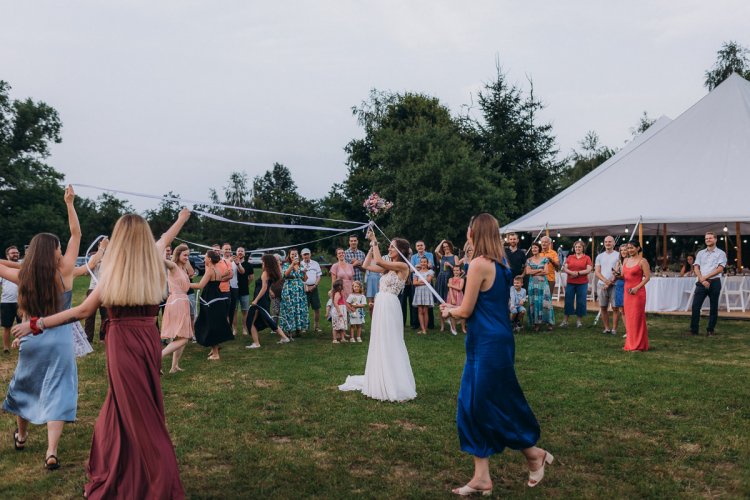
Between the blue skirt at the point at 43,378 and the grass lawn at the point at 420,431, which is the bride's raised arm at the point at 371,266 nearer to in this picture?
the grass lawn at the point at 420,431

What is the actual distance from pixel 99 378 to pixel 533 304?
8512 millimetres

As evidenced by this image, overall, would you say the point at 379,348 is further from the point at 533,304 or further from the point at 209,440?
the point at 533,304

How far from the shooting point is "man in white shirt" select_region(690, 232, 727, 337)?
11680mm

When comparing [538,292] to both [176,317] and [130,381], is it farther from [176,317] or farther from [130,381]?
[130,381]

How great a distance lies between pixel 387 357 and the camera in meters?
7.21

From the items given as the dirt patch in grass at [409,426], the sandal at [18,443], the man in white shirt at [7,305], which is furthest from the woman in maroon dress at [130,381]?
the man in white shirt at [7,305]

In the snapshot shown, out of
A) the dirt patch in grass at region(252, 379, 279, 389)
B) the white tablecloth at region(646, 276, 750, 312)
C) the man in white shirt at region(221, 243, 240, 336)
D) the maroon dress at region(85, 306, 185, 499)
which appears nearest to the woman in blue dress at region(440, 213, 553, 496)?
the maroon dress at region(85, 306, 185, 499)

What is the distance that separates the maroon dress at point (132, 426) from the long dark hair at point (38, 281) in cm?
124

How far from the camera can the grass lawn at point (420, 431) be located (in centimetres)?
449

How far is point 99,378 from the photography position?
28.5 ft

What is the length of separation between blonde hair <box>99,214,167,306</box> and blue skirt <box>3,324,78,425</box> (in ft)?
5.23

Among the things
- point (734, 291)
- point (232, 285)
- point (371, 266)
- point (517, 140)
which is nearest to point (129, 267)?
point (371, 266)

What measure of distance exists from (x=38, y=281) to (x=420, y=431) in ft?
11.7

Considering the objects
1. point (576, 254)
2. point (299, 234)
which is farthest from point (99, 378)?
point (299, 234)
